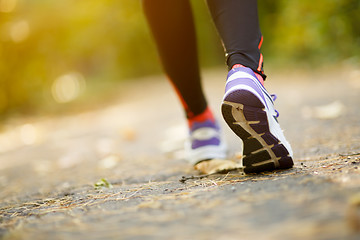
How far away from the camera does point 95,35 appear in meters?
8.80

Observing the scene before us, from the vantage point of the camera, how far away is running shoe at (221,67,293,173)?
852 millimetres

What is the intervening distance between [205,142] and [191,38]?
1.24 feet

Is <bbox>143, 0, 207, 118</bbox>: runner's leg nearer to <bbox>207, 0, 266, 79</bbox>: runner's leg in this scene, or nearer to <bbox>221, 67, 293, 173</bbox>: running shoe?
<bbox>207, 0, 266, 79</bbox>: runner's leg

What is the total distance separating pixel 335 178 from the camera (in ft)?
2.34

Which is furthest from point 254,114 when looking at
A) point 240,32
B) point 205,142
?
point 205,142

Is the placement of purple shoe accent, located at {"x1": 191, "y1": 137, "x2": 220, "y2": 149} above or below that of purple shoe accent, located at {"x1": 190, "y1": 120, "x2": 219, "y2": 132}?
below

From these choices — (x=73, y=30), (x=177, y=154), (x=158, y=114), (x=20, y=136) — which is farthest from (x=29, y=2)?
(x=177, y=154)

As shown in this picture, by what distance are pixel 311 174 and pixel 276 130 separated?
16 centimetres

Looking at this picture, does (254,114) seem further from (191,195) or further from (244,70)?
(191,195)

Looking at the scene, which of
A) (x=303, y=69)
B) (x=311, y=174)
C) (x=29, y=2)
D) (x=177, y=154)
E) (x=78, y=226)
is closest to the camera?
(x=78, y=226)

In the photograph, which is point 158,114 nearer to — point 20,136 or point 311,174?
point 20,136

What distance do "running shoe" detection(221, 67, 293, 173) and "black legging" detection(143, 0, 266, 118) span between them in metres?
0.07

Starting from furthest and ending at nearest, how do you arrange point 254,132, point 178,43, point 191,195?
1. point 178,43
2. point 254,132
3. point 191,195

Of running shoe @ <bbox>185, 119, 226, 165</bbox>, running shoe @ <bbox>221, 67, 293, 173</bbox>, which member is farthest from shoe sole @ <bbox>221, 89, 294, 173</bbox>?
running shoe @ <bbox>185, 119, 226, 165</bbox>
